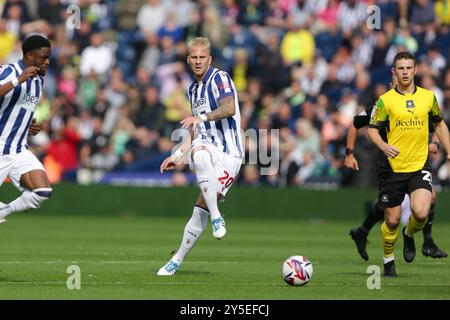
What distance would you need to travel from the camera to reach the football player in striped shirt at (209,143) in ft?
41.8

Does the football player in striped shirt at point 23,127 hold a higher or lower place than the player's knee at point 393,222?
higher

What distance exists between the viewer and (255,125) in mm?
26078

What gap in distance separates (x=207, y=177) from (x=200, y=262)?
2.58 meters

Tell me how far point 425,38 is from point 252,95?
397 centimetres

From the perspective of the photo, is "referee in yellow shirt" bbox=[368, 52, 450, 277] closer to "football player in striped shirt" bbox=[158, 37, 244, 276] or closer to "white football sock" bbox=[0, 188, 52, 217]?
"football player in striped shirt" bbox=[158, 37, 244, 276]

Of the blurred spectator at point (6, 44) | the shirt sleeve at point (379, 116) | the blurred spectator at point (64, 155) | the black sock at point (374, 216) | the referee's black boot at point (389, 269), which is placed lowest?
the referee's black boot at point (389, 269)

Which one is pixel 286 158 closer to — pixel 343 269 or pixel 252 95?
pixel 252 95

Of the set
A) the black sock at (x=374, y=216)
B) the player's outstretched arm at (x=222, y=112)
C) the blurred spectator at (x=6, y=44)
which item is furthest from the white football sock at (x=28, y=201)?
the blurred spectator at (x=6, y=44)

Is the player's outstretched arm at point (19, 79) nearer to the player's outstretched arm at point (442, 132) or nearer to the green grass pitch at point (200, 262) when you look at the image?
the green grass pitch at point (200, 262)

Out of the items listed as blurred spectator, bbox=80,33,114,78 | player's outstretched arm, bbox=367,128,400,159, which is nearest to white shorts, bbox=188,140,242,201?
player's outstretched arm, bbox=367,128,400,159

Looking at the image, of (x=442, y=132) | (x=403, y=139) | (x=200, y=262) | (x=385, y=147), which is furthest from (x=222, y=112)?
(x=200, y=262)

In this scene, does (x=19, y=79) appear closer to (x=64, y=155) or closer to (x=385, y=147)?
(x=385, y=147)

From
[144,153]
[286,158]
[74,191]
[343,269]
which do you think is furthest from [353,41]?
[343,269]

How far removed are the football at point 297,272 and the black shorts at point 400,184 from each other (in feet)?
5.72
